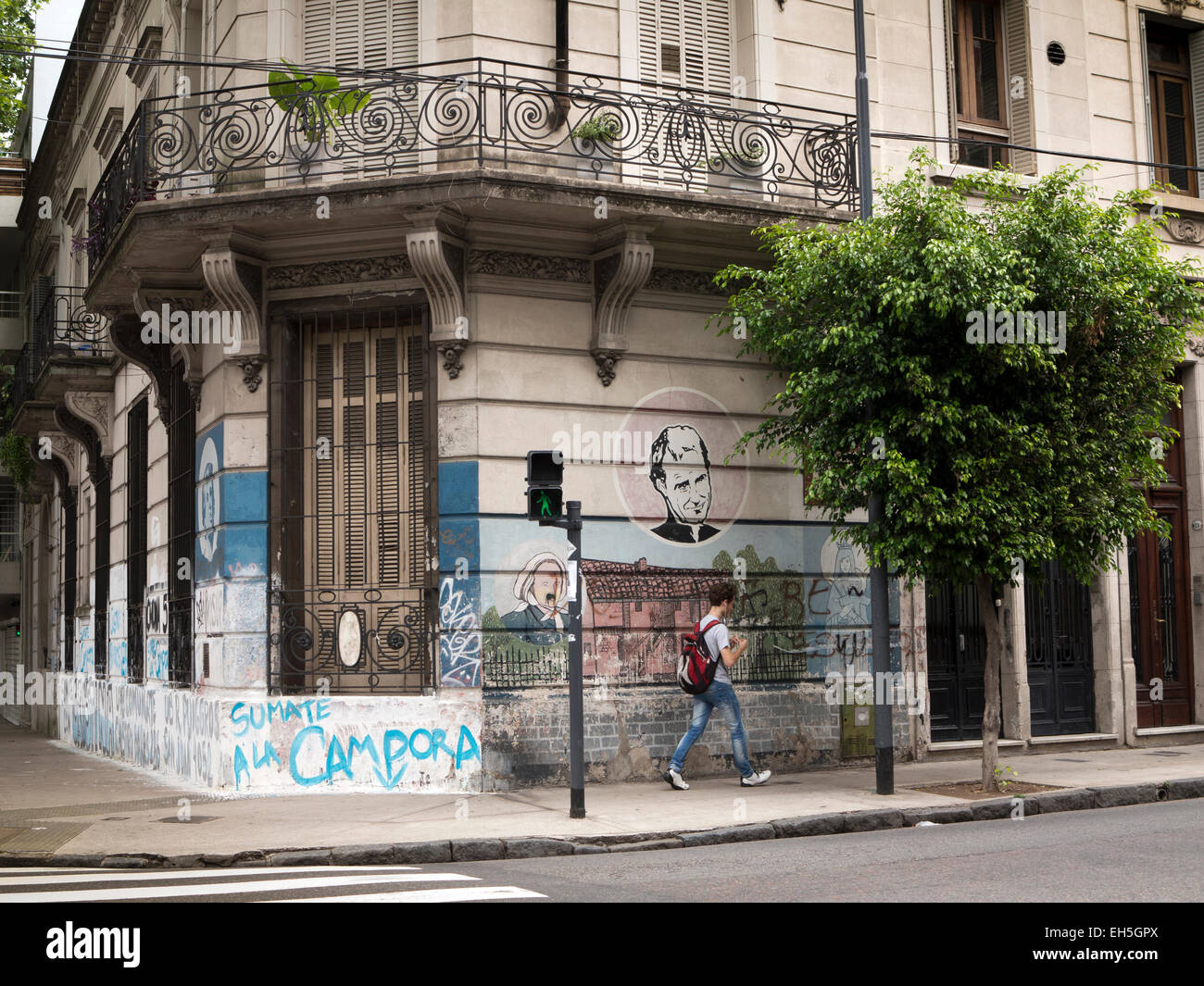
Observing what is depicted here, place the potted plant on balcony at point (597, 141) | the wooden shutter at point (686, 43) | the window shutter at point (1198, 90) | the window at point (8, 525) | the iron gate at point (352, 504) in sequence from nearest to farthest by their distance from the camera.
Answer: the potted plant on balcony at point (597, 141)
the iron gate at point (352, 504)
the wooden shutter at point (686, 43)
the window shutter at point (1198, 90)
the window at point (8, 525)

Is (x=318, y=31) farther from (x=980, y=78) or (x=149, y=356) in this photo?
(x=980, y=78)

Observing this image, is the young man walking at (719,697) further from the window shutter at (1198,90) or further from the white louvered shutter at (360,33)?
the window shutter at (1198,90)

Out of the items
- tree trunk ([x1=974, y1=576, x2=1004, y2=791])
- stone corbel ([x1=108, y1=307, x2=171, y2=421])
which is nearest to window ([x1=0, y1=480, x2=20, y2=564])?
stone corbel ([x1=108, y1=307, x2=171, y2=421])

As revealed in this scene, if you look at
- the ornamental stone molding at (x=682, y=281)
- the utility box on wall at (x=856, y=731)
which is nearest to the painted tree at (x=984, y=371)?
the ornamental stone molding at (x=682, y=281)

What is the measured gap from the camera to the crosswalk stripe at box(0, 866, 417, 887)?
849cm

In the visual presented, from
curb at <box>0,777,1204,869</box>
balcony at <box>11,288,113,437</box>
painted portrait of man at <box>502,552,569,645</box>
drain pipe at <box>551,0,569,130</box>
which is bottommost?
curb at <box>0,777,1204,869</box>

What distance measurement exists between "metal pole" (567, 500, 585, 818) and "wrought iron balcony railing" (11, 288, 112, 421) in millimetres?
11815

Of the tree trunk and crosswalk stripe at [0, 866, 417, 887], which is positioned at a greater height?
the tree trunk

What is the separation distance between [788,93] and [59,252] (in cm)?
1621

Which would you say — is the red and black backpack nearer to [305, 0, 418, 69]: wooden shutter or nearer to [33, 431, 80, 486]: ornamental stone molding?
[305, 0, 418, 69]: wooden shutter

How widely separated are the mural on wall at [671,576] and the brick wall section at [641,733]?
19 centimetres

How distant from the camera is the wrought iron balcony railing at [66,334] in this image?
2038 cm

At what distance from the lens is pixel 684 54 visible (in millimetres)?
14203

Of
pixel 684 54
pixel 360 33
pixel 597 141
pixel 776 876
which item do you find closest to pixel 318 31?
pixel 360 33
